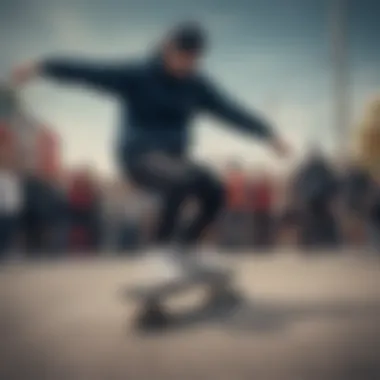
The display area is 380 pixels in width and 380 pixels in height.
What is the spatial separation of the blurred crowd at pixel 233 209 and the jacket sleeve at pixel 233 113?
88 mm

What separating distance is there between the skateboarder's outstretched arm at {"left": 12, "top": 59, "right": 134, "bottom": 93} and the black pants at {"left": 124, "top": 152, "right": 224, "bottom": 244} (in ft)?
0.55

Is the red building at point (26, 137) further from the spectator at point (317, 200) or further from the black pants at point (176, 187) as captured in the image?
the spectator at point (317, 200)

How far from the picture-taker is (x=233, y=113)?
1458 mm

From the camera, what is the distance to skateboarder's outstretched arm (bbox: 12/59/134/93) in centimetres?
142

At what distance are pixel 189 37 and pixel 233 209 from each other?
15.4 inches

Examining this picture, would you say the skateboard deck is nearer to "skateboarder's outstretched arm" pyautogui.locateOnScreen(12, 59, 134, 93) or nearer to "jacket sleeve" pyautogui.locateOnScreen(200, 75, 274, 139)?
"jacket sleeve" pyautogui.locateOnScreen(200, 75, 274, 139)

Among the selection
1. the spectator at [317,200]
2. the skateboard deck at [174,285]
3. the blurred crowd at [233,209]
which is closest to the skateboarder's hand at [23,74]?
the blurred crowd at [233,209]

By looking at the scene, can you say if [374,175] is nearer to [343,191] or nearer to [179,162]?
[343,191]

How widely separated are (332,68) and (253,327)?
61 centimetres

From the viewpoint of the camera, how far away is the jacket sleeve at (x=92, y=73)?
55.7 inches

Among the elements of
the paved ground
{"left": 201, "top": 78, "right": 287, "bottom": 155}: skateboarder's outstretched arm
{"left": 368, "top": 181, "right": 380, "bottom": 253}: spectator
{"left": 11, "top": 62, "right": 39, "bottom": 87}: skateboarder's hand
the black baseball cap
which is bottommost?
the paved ground

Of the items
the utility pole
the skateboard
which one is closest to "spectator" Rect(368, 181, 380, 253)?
the utility pole

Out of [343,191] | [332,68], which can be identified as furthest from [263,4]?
[343,191]

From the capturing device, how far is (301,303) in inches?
57.6
